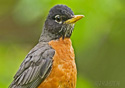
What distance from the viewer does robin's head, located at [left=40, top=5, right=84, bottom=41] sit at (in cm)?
601

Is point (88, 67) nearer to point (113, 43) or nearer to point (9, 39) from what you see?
point (113, 43)

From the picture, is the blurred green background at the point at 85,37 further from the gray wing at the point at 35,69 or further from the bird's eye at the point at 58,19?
the gray wing at the point at 35,69

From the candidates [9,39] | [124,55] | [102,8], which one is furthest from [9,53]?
[124,55]

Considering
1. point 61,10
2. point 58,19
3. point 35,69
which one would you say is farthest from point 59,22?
point 35,69

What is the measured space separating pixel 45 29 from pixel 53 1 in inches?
18.5

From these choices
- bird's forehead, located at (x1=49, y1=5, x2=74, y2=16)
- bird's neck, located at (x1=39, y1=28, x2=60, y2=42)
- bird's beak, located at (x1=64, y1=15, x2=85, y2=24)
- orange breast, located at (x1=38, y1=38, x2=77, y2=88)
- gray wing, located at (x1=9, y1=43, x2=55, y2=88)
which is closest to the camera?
orange breast, located at (x1=38, y1=38, x2=77, y2=88)

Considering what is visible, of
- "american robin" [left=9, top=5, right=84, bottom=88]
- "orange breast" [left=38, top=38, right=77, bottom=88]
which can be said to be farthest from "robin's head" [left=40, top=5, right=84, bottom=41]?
"orange breast" [left=38, top=38, right=77, bottom=88]

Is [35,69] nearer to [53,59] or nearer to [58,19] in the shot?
[53,59]

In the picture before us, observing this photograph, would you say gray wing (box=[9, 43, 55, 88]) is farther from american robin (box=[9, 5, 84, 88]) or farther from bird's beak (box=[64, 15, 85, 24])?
bird's beak (box=[64, 15, 85, 24])

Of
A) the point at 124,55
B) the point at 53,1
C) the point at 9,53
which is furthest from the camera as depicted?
the point at 124,55

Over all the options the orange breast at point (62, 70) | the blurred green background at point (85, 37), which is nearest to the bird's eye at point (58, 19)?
the blurred green background at point (85, 37)

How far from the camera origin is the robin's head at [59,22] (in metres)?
6.01

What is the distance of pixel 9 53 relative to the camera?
6.59 meters

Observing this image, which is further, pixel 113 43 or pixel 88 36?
pixel 113 43
